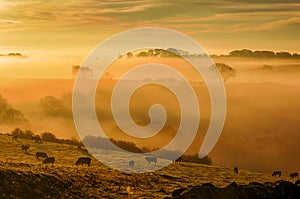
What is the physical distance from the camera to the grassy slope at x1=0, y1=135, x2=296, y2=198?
1793 inches

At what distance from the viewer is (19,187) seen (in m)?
40.6

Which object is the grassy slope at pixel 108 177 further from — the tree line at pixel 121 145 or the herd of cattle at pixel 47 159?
the tree line at pixel 121 145

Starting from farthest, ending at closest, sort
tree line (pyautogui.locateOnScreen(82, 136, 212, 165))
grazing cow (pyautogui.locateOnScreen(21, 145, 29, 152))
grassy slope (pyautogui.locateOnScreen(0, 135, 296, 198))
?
tree line (pyautogui.locateOnScreen(82, 136, 212, 165))
grazing cow (pyautogui.locateOnScreen(21, 145, 29, 152))
grassy slope (pyautogui.locateOnScreen(0, 135, 296, 198))

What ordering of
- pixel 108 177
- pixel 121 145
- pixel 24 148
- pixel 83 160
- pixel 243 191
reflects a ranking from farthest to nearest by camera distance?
pixel 121 145, pixel 24 148, pixel 83 160, pixel 108 177, pixel 243 191

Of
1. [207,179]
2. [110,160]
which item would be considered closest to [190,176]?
[207,179]

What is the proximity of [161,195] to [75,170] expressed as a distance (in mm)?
8958

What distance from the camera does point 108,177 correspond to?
52.1 metres

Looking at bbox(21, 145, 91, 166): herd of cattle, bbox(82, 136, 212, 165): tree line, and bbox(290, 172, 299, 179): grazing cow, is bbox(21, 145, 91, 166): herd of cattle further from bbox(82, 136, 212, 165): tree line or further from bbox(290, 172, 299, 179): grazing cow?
bbox(82, 136, 212, 165): tree line

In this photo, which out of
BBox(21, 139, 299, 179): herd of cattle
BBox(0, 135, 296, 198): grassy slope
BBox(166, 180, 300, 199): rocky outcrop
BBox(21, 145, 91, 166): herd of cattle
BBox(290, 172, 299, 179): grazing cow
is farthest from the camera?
BBox(290, 172, 299, 179): grazing cow

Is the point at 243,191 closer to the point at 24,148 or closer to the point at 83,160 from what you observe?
the point at 83,160

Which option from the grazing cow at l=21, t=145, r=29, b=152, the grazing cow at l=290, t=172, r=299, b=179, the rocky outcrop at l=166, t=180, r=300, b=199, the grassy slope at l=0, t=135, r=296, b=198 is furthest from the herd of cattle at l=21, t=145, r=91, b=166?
the grazing cow at l=290, t=172, r=299, b=179

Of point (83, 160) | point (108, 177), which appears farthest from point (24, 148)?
point (108, 177)

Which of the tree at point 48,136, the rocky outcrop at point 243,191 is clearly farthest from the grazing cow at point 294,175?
the tree at point 48,136

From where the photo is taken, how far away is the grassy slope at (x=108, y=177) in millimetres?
45531
